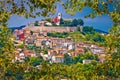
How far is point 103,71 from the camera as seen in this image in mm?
12414

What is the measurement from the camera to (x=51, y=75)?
12336 millimetres

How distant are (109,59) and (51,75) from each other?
1712 millimetres

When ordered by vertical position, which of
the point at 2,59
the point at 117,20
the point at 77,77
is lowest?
the point at 77,77

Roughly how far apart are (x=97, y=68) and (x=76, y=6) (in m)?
2.05

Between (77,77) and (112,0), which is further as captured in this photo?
(77,77)

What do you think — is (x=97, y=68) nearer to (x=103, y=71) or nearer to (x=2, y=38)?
(x=103, y=71)

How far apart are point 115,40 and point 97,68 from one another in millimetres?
986

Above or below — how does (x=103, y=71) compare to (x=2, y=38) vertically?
below

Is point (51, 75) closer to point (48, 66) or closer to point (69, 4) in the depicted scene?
point (48, 66)

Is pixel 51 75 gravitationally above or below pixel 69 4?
below

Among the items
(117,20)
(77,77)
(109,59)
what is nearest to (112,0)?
(117,20)

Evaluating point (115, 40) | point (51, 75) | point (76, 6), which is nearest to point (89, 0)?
point (76, 6)

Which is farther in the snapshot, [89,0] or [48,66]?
[48,66]

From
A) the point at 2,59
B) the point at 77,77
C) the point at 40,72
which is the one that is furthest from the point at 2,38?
the point at 77,77
